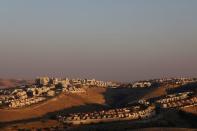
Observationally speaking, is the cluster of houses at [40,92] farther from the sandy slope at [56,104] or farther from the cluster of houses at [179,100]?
the cluster of houses at [179,100]

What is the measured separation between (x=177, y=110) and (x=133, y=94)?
34.4m

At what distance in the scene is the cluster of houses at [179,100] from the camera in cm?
10754

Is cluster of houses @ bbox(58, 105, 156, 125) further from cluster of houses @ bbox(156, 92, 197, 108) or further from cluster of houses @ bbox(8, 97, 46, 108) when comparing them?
cluster of houses @ bbox(8, 97, 46, 108)

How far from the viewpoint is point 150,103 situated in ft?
373

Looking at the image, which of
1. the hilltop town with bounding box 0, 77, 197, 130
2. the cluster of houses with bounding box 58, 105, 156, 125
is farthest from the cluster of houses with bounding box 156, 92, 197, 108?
the cluster of houses with bounding box 58, 105, 156, 125

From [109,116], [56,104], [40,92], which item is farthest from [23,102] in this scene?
[109,116]

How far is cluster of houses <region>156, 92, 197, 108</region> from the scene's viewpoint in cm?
10754

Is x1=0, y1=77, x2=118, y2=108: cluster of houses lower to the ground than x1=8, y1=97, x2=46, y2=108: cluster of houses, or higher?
higher

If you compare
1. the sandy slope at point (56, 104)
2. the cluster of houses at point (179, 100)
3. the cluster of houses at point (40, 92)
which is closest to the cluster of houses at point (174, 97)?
the cluster of houses at point (179, 100)

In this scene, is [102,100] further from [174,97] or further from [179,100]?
[179,100]

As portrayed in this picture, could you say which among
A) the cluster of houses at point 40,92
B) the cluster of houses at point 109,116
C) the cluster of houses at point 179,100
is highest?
the cluster of houses at point 40,92

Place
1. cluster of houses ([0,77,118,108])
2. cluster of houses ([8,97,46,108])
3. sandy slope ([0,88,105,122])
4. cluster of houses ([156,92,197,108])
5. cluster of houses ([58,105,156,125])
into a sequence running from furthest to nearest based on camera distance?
1. cluster of houses ([0,77,118,108])
2. cluster of houses ([8,97,46,108])
3. cluster of houses ([156,92,197,108])
4. sandy slope ([0,88,105,122])
5. cluster of houses ([58,105,156,125])

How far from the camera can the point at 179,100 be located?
113875 millimetres

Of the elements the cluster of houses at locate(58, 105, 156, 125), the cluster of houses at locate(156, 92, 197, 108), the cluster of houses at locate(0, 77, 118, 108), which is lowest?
the cluster of houses at locate(58, 105, 156, 125)
